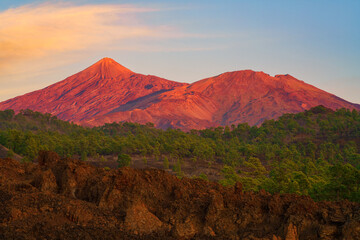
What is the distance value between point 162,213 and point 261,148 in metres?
53.8

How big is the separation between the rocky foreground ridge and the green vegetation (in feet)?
43.5

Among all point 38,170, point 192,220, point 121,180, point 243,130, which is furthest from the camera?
point 243,130

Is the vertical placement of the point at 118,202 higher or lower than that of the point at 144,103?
lower

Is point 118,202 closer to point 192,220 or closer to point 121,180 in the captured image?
point 121,180

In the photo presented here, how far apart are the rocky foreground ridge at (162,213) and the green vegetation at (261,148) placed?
522 inches

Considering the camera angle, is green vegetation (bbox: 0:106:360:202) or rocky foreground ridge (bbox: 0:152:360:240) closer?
rocky foreground ridge (bbox: 0:152:360:240)

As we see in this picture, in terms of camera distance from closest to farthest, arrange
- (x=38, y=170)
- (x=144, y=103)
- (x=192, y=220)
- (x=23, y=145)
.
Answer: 1. (x=192, y=220)
2. (x=38, y=170)
3. (x=23, y=145)
4. (x=144, y=103)

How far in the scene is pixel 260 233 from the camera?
10.2m

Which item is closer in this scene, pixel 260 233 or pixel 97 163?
pixel 260 233

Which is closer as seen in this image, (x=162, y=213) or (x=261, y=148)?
(x=162, y=213)

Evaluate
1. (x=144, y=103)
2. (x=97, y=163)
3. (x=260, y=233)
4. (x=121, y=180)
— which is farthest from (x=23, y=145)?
(x=144, y=103)

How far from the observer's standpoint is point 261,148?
210 ft

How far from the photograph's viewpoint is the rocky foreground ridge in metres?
9.70

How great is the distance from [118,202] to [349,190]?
51.5 feet
